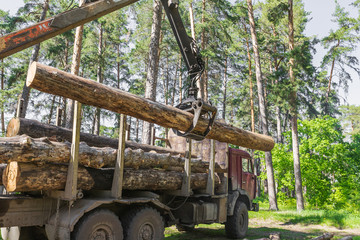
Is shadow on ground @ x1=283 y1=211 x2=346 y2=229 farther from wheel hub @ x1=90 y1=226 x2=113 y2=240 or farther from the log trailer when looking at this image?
wheel hub @ x1=90 y1=226 x2=113 y2=240

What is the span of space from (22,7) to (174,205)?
17.3m

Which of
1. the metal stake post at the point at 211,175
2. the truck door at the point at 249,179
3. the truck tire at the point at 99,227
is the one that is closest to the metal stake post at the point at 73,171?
the truck tire at the point at 99,227

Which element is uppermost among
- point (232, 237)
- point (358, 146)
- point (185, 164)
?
point (358, 146)

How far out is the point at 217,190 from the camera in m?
9.48

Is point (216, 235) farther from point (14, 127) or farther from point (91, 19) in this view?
point (91, 19)

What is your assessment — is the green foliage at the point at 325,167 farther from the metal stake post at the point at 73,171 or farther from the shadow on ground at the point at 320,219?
the metal stake post at the point at 73,171

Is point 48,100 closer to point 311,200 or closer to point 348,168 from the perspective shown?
point 311,200

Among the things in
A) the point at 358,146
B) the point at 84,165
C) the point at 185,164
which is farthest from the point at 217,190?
the point at 358,146

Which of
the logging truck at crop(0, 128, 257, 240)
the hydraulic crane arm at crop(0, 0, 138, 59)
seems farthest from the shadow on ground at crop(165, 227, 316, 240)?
the hydraulic crane arm at crop(0, 0, 138, 59)

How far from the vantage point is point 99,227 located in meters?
5.69

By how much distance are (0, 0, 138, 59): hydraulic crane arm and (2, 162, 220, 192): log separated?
6.69 ft

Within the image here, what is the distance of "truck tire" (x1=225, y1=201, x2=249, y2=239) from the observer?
31.7ft

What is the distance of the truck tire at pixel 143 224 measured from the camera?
626 cm

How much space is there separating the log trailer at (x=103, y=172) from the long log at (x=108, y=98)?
11mm
